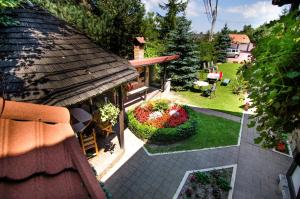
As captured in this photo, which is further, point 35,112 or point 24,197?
point 35,112

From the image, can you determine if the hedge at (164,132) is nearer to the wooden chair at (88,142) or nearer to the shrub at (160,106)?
the shrub at (160,106)

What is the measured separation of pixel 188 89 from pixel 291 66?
653 inches

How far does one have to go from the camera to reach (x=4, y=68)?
161 inches

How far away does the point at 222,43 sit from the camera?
3025cm

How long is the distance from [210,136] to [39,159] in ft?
32.0

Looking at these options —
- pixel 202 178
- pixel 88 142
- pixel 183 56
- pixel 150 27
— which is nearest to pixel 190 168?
pixel 202 178

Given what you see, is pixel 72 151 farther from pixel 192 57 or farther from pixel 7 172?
pixel 192 57

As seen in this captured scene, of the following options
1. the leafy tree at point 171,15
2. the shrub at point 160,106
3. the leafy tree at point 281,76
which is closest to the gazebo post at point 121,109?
the shrub at point 160,106

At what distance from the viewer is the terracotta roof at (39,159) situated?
1.22 metres

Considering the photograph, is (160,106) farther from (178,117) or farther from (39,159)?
(39,159)

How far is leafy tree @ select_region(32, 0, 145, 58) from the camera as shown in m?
13.8

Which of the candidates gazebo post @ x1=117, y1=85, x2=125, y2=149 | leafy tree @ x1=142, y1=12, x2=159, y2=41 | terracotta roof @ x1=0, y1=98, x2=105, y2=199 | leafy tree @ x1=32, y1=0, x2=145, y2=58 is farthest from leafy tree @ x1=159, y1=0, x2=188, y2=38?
terracotta roof @ x1=0, y1=98, x2=105, y2=199

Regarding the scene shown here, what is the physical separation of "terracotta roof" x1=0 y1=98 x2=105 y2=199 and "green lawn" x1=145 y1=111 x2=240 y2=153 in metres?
7.55

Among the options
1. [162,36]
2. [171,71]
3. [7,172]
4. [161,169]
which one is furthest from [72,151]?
[162,36]
